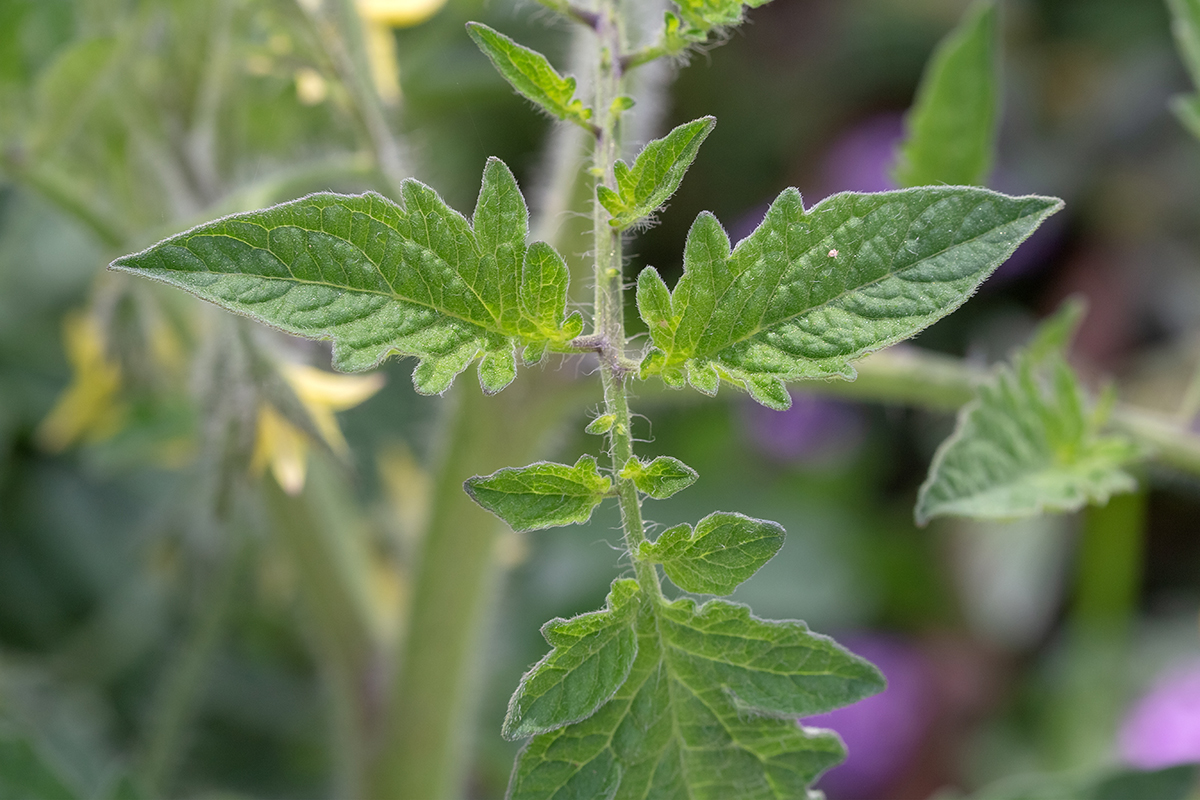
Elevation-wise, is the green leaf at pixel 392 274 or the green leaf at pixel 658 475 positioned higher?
the green leaf at pixel 392 274

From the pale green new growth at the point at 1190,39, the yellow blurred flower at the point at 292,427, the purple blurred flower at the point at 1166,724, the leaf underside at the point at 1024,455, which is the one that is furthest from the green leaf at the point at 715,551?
the purple blurred flower at the point at 1166,724

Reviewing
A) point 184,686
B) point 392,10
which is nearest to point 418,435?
point 184,686

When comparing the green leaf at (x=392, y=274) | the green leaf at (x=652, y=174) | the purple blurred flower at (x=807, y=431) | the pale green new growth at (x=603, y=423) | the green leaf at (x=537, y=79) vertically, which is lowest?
the pale green new growth at (x=603, y=423)

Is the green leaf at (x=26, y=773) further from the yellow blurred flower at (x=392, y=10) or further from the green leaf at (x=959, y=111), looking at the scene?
the green leaf at (x=959, y=111)

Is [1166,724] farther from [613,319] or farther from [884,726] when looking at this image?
[613,319]

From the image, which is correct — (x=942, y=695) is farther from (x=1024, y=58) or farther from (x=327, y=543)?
(x=327, y=543)

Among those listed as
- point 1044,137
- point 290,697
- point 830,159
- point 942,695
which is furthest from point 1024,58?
point 290,697
